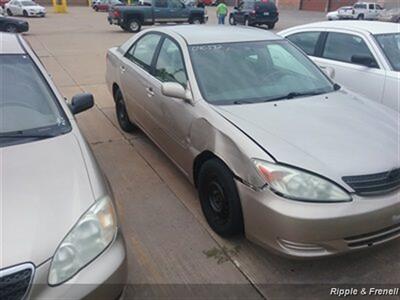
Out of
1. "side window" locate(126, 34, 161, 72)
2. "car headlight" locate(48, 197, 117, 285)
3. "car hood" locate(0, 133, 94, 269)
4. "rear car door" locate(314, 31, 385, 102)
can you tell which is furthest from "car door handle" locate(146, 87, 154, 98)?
"rear car door" locate(314, 31, 385, 102)

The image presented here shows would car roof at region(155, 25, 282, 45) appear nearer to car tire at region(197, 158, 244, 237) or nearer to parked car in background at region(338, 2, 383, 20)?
car tire at region(197, 158, 244, 237)

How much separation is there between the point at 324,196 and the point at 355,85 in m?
3.21

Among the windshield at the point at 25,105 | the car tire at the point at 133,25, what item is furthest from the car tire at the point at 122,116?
the car tire at the point at 133,25

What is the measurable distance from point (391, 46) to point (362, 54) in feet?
1.22

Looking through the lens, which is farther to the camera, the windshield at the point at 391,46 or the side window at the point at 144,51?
the windshield at the point at 391,46

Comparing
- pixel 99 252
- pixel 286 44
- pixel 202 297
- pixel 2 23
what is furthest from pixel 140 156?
pixel 2 23

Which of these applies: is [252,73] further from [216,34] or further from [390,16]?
[390,16]

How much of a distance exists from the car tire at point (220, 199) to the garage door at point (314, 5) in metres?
42.4

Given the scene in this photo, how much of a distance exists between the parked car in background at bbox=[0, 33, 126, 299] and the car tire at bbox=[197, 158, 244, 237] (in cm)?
92

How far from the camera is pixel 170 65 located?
3.79m

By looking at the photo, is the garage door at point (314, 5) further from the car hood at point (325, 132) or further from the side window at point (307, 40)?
the car hood at point (325, 132)

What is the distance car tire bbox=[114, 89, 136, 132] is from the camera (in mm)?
5152

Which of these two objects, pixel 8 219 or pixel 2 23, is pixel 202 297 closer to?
pixel 8 219

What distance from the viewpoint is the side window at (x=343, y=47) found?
5125 mm
